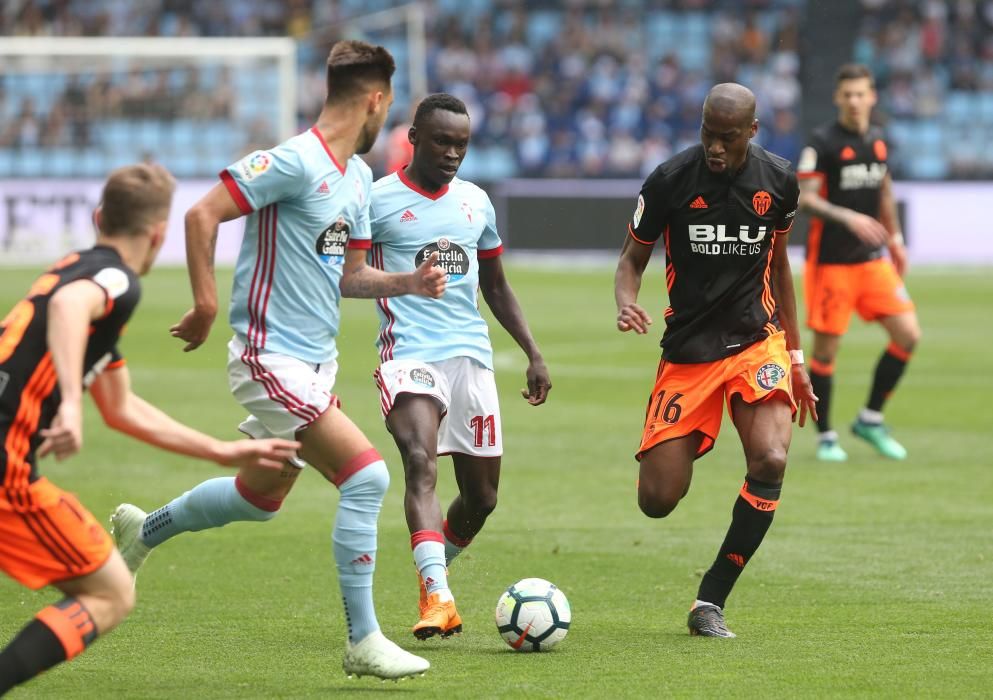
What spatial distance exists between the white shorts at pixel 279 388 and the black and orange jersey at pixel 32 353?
1.11 meters

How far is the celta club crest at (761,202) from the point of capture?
6.88 m

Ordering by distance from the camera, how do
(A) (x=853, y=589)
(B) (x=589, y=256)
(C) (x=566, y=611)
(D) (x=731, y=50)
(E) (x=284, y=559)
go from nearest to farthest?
(C) (x=566, y=611), (A) (x=853, y=589), (E) (x=284, y=559), (B) (x=589, y=256), (D) (x=731, y=50)

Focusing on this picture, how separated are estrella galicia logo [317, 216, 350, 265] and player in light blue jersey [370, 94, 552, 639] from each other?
854 millimetres

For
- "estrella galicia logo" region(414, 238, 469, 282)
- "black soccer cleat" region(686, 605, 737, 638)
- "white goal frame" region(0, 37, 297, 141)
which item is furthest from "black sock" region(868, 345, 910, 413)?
"white goal frame" region(0, 37, 297, 141)

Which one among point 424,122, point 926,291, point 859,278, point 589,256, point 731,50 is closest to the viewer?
point 424,122

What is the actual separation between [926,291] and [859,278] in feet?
49.3

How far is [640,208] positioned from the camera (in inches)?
277

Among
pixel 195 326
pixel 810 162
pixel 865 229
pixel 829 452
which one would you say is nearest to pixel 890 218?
pixel 810 162

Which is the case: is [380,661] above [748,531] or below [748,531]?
below

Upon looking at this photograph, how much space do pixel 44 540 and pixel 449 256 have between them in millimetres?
2777

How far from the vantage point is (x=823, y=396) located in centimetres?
1209

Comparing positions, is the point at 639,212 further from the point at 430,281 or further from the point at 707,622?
the point at 707,622

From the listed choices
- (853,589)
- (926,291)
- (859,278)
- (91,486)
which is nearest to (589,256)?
(926,291)

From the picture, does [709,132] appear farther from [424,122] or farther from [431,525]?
[431,525]
